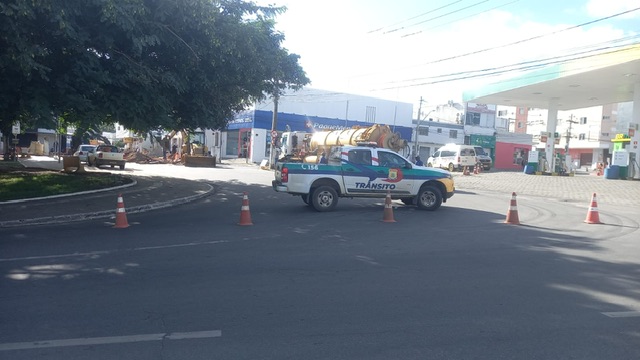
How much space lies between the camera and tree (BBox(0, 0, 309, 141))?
1022 cm

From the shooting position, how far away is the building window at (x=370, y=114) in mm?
59344

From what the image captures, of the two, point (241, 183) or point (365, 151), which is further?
point (241, 183)

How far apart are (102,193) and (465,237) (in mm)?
12159

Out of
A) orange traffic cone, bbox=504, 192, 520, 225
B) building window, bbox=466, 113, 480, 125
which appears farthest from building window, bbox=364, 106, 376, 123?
orange traffic cone, bbox=504, 192, 520, 225

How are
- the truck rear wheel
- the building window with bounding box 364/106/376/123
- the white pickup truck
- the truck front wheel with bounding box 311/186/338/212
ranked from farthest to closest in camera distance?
the building window with bounding box 364/106/376/123
the white pickup truck
the truck rear wheel
the truck front wheel with bounding box 311/186/338/212

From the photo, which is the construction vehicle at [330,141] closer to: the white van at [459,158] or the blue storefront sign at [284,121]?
the white van at [459,158]

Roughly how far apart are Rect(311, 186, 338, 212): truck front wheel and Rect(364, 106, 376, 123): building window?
45486mm

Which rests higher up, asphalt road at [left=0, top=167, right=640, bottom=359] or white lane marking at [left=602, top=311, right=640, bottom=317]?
white lane marking at [left=602, top=311, right=640, bottom=317]

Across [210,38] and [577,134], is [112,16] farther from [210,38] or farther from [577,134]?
[577,134]

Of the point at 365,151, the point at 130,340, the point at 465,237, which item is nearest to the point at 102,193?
the point at 365,151

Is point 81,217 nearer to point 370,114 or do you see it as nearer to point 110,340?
point 110,340

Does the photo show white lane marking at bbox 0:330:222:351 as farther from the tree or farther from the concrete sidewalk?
the concrete sidewalk

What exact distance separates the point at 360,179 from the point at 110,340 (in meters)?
10.3

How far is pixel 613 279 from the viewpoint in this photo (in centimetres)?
730
